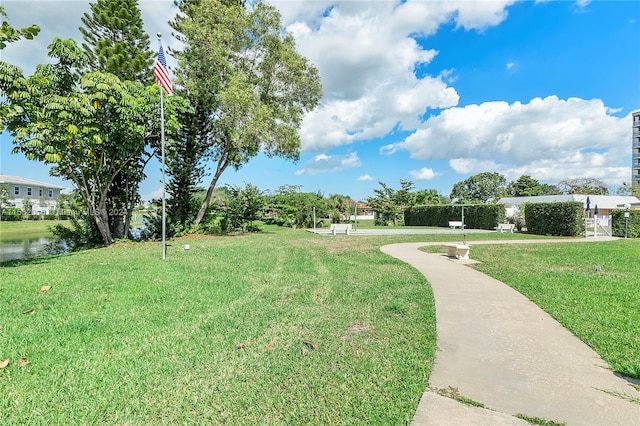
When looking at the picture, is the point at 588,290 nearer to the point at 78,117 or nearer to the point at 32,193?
the point at 78,117

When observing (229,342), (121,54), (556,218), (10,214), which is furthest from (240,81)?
(10,214)

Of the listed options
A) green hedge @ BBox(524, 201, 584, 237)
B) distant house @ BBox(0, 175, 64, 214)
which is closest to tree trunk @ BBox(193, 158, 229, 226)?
green hedge @ BBox(524, 201, 584, 237)

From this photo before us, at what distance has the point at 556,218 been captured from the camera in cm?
1828

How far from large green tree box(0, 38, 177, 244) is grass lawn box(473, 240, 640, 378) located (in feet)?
35.4

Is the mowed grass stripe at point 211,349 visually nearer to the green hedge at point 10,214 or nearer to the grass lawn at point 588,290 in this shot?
the grass lawn at point 588,290

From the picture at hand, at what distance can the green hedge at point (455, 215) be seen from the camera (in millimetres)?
23498

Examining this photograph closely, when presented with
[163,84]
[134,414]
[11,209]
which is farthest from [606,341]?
[11,209]

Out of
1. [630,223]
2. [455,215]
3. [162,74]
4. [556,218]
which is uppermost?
[162,74]

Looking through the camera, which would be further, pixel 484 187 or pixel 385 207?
pixel 484 187

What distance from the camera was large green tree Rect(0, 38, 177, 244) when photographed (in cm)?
880

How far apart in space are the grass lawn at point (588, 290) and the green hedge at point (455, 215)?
1345 centimetres

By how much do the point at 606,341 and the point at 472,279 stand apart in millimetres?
3047

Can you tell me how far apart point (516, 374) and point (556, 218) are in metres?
19.4

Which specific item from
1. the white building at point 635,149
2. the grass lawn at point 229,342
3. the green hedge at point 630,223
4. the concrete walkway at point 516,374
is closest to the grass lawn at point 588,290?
the grass lawn at point 229,342
